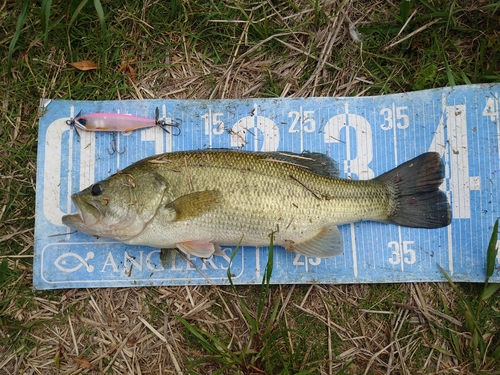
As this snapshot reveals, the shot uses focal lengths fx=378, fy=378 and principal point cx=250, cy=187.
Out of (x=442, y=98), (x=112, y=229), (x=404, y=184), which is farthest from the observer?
→ (x=442, y=98)

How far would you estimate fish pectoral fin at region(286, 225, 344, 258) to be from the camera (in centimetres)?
340

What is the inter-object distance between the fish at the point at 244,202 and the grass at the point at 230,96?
2.22ft

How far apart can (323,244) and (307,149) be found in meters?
0.98

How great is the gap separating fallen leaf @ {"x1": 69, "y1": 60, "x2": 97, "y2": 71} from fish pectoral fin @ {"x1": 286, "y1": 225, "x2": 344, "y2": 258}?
8.69ft


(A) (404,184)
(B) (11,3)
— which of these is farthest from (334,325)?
(B) (11,3)

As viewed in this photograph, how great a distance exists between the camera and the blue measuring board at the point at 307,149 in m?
3.67

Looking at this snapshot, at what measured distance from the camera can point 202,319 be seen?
362cm

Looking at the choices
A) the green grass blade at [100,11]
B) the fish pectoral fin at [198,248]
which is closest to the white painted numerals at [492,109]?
the fish pectoral fin at [198,248]

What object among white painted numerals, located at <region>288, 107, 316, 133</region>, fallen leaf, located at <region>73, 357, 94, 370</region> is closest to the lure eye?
white painted numerals, located at <region>288, 107, 316, 133</region>

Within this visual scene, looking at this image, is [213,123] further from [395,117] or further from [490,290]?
[490,290]

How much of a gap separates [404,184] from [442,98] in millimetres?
1033

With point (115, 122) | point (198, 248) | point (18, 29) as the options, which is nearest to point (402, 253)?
point (198, 248)

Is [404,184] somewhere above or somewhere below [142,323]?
above

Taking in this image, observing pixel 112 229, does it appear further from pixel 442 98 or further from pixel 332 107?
pixel 442 98
